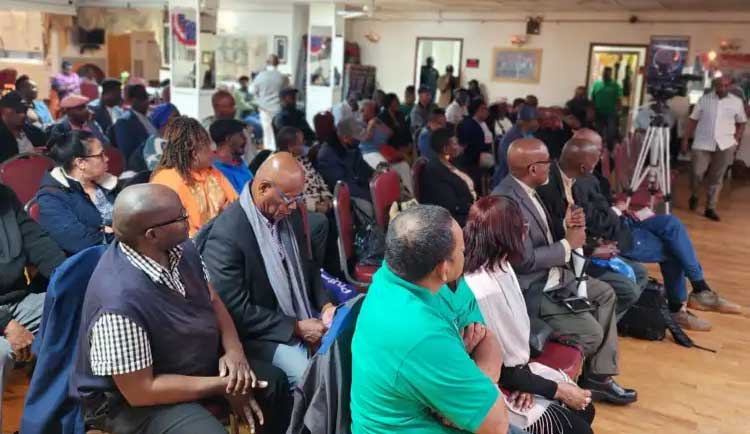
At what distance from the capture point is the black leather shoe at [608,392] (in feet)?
10.7

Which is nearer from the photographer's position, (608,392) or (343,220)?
(608,392)

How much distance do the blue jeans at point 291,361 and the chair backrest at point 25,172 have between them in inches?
77.9

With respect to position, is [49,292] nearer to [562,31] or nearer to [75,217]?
[75,217]

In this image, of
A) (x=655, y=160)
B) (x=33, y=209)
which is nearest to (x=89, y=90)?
(x=33, y=209)

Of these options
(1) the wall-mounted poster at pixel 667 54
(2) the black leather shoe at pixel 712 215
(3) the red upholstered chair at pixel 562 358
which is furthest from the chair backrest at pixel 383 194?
(1) the wall-mounted poster at pixel 667 54

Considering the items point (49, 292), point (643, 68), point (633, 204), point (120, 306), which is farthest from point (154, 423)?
point (643, 68)

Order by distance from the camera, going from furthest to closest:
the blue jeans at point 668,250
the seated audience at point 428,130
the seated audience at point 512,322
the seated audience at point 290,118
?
the seated audience at point 290,118 → the seated audience at point 428,130 → the blue jeans at point 668,250 → the seated audience at point 512,322

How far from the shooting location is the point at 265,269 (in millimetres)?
2436

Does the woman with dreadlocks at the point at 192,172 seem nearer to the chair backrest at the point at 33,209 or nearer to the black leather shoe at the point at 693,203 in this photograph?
the chair backrest at the point at 33,209

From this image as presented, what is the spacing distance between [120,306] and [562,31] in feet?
40.5

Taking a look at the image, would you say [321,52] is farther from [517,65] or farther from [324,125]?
[324,125]

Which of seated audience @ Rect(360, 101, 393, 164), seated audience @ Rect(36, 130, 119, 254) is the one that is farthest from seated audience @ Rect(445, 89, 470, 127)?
seated audience @ Rect(36, 130, 119, 254)

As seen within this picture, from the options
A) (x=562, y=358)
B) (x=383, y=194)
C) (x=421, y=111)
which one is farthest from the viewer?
(x=421, y=111)

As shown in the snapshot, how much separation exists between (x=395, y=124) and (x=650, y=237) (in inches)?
142
